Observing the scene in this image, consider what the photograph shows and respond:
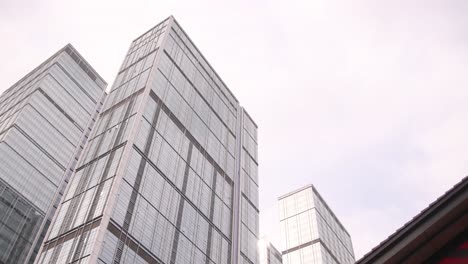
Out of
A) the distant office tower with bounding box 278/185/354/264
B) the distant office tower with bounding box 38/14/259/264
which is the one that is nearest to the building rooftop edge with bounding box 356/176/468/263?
the distant office tower with bounding box 38/14/259/264

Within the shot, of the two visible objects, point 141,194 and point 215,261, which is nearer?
point 141,194

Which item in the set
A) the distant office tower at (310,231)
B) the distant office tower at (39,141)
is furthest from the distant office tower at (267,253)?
the distant office tower at (39,141)

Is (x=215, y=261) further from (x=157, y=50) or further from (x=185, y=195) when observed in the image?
(x=157, y=50)

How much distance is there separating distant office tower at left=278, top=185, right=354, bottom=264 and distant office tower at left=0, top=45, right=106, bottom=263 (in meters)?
53.7

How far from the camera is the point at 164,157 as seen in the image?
62.6m

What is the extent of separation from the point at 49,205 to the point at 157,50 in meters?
44.4

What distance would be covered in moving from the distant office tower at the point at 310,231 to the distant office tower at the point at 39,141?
53652 mm

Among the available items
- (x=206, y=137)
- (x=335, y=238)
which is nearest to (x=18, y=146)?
(x=206, y=137)

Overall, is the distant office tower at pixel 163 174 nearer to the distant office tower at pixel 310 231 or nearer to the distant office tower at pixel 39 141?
the distant office tower at pixel 39 141

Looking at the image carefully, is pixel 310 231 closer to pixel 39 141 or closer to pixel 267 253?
pixel 267 253

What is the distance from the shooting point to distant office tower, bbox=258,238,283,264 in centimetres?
11125

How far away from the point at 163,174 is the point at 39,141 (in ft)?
161

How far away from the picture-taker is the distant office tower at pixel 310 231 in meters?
107

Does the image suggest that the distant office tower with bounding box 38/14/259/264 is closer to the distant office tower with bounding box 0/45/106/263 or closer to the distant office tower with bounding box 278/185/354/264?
Result: the distant office tower with bounding box 0/45/106/263
